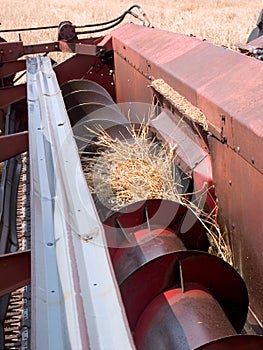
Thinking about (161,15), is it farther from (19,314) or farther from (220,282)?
(220,282)

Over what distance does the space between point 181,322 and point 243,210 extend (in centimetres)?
67

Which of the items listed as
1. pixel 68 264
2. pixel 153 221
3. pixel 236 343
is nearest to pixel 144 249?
pixel 153 221

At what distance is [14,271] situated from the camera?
2342mm

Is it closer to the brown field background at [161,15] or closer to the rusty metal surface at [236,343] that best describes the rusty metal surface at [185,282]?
the rusty metal surface at [236,343]

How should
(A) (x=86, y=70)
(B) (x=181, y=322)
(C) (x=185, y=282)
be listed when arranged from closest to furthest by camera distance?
1. (B) (x=181, y=322)
2. (C) (x=185, y=282)
3. (A) (x=86, y=70)

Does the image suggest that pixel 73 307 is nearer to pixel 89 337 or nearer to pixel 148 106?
pixel 89 337

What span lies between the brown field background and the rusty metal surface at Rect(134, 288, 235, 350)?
11293 mm

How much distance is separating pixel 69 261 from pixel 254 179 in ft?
3.22

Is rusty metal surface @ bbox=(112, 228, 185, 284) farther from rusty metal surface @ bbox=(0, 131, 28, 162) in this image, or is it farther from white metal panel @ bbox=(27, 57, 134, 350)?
rusty metal surface @ bbox=(0, 131, 28, 162)

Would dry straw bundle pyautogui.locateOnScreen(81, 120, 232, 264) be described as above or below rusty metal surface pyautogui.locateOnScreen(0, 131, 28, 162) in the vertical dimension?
below

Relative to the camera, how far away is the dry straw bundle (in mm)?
3154

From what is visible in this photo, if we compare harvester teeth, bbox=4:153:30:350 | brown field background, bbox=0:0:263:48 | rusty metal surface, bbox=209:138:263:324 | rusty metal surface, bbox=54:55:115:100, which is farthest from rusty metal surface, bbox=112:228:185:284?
brown field background, bbox=0:0:263:48

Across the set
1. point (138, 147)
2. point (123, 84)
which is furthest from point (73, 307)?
point (123, 84)

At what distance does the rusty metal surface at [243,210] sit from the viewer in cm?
253
